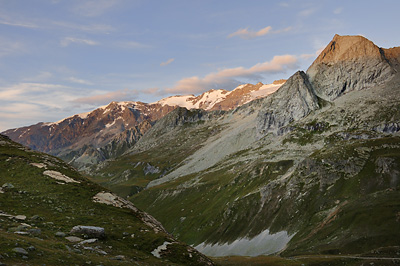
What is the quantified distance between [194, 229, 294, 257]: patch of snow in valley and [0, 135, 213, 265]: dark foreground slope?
7589cm

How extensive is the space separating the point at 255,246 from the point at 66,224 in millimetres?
104726

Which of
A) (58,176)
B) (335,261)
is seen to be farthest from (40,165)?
(335,261)

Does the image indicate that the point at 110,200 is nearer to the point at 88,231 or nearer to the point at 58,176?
the point at 58,176

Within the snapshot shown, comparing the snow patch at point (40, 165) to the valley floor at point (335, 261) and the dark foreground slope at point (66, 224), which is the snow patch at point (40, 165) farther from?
the valley floor at point (335, 261)

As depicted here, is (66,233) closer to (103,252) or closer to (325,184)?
(103,252)

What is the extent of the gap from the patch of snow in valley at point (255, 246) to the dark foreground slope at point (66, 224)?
75893 mm

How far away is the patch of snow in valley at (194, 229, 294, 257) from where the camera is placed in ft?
426

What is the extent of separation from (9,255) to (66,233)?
1756cm

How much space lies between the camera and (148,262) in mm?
43938

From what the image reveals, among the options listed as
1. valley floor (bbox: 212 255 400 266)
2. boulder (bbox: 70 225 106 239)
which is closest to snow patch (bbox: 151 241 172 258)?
boulder (bbox: 70 225 106 239)

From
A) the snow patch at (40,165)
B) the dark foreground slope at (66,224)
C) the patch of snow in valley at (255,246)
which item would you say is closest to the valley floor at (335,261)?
the patch of snow in valley at (255,246)

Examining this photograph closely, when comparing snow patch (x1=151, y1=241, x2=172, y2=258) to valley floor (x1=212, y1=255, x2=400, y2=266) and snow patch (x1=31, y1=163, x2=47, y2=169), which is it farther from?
valley floor (x1=212, y1=255, x2=400, y2=266)

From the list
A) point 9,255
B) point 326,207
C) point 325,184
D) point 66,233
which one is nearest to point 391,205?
point 326,207

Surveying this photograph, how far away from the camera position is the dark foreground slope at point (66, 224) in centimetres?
3309
